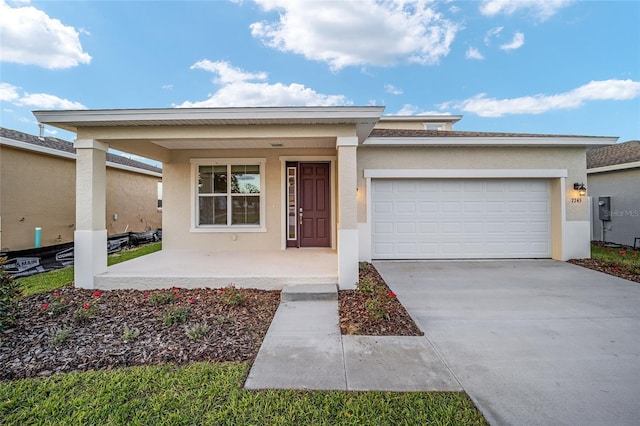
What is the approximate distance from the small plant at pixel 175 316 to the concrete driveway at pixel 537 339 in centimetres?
307

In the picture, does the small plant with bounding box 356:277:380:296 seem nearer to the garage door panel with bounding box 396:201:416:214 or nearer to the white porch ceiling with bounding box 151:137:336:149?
the white porch ceiling with bounding box 151:137:336:149

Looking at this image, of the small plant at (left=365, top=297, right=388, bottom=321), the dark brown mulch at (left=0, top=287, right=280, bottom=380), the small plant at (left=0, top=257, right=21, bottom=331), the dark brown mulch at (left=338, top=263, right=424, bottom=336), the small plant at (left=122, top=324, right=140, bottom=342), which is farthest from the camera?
the small plant at (left=365, top=297, right=388, bottom=321)

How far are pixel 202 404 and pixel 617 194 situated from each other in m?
13.9

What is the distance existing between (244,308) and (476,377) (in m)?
2.99

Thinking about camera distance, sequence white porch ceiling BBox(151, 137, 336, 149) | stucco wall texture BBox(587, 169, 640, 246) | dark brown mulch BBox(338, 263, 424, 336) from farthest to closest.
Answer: stucco wall texture BBox(587, 169, 640, 246), white porch ceiling BBox(151, 137, 336, 149), dark brown mulch BBox(338, 263, 424, 336)

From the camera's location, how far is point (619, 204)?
9578mm

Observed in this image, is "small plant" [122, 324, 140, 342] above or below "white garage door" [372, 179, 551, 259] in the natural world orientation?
below

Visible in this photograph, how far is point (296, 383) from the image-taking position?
2.30m

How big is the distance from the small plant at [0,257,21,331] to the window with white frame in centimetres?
418

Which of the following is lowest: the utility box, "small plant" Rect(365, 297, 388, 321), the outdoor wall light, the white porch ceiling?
"small plant" Rect(365, 297, 388, 321)

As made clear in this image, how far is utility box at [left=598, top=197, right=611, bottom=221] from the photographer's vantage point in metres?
9.86

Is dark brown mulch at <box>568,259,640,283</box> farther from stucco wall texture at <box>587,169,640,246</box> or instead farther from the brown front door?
the brown front door

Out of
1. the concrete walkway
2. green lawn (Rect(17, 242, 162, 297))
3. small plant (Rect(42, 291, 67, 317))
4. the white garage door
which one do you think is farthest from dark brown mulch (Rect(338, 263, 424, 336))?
green lawn (Rect(17, 242, 162, 297))

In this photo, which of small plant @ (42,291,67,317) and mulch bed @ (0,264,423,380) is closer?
mulch bed @ (0,264,423,380)
